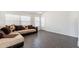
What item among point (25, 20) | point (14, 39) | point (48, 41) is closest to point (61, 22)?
point (48, 41)

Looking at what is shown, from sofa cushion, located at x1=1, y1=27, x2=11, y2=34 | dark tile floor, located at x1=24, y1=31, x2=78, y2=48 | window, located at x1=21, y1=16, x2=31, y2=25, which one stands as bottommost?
dark tile floor, located at x1=24, y1=31, x2=78, y2=48

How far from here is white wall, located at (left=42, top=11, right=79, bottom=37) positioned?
6.32ft

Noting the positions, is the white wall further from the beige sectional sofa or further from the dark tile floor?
the beige sectional sofa

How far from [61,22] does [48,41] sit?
24.3 inches

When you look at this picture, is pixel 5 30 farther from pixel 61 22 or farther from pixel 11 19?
pixel 61 22

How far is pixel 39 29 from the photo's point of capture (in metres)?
2.11

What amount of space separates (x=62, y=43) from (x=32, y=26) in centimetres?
89

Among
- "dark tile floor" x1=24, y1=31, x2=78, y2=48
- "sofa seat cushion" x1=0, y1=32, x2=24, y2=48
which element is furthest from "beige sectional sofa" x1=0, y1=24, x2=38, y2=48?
"dark tile floor" x1=24, y1=31, x2=78, y2=48

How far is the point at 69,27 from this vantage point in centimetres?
203

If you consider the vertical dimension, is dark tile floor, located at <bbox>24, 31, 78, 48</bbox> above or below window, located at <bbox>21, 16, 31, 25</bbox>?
below

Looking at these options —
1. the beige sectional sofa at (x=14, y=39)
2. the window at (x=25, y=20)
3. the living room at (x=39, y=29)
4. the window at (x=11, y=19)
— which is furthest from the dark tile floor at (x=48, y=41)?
the window at (x=11, y=19)
